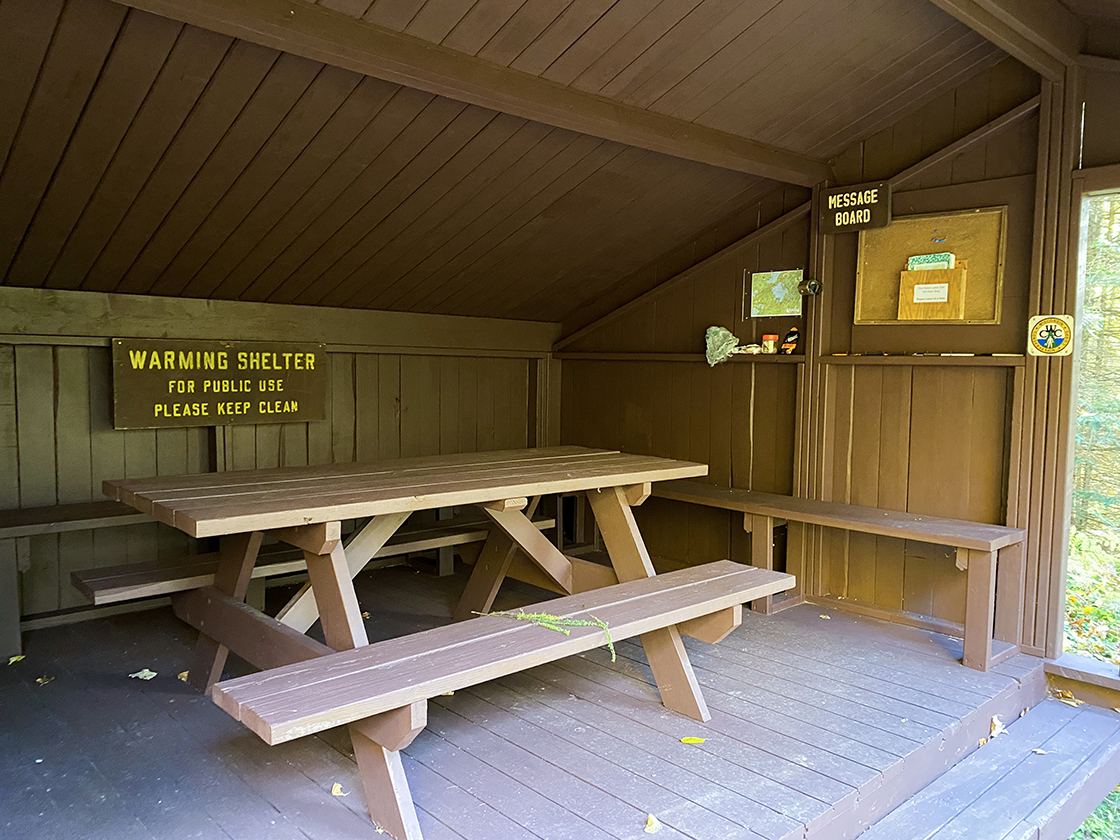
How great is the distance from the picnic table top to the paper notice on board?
4.80 feet

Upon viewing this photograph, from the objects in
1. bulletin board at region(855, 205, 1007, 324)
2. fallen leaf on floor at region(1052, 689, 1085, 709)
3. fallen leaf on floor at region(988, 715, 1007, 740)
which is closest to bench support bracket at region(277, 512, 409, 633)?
fallen leaf on floor at region(988, 715, 1007, 740)

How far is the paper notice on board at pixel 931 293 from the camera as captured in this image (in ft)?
13.0

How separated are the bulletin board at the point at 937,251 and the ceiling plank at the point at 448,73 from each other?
71 cm

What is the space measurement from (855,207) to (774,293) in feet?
2.14

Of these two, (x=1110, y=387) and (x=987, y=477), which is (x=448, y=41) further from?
(x=1110, y=387)

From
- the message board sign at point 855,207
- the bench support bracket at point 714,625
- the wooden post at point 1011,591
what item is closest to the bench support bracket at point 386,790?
the bench support bracket at point 714,625

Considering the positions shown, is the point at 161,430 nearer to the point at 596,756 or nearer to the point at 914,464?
the point at 596,756

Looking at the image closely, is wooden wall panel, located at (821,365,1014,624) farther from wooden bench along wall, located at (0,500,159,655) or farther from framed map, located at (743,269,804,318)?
wooden bench along wall, located at (0,500,159,655)

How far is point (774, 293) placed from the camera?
4.67 m

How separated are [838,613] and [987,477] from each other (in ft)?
3.42

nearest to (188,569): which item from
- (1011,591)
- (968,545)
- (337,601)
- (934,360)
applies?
(337,601)

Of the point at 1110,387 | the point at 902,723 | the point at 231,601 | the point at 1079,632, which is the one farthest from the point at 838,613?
the point at 231,601

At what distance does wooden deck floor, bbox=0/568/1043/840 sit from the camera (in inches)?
89.2

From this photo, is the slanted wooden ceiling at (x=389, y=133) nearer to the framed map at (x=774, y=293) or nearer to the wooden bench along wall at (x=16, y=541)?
the framed map at (x=774, y=293)
